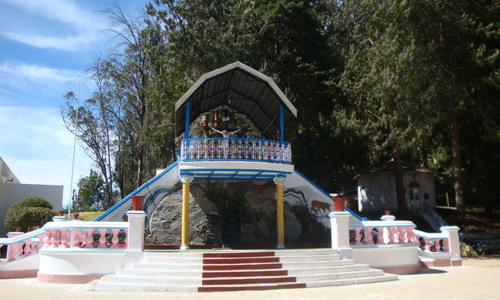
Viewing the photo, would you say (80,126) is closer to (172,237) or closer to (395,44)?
(172,237)

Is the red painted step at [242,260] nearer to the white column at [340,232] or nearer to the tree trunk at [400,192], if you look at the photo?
the white column at [340,232]

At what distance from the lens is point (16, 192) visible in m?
26.1

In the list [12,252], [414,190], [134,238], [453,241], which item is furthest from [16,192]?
[414,190]

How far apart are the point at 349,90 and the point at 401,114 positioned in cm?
321

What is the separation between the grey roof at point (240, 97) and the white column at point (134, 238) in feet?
16.7

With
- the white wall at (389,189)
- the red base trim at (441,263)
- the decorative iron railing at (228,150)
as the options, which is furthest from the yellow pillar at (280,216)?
the white wall at (389,189)

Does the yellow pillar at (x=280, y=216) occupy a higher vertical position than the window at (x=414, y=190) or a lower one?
lower

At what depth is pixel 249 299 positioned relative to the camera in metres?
8.44

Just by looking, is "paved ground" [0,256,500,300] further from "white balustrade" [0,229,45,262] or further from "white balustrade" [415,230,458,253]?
"white balustrade" [415,230,458,253]

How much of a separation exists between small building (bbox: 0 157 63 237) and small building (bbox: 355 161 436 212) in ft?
72.2

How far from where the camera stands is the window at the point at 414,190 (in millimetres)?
27016

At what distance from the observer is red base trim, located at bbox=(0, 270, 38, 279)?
12.6 metres

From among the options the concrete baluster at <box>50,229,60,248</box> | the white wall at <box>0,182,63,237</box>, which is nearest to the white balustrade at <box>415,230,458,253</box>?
the concrete baluster at <box>50,229,60,248</box>

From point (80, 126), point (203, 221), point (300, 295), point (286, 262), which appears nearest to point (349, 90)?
point (203, 221)
